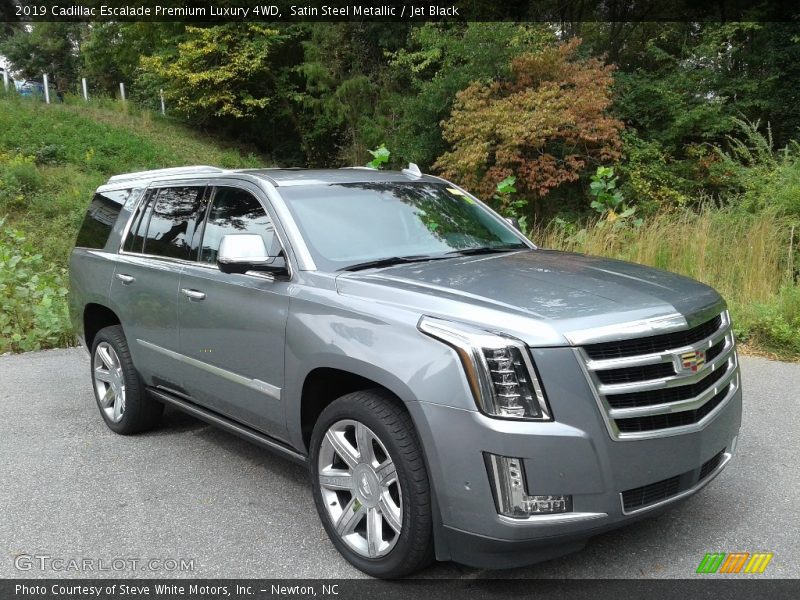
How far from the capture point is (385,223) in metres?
4.16

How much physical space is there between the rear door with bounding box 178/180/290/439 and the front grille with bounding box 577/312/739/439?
5.25ft

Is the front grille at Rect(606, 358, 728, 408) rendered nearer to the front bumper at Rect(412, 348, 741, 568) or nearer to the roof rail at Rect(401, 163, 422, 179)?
the front bumper at Rect(412, 348, 741, 568)

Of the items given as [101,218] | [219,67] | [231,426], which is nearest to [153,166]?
[219,67]

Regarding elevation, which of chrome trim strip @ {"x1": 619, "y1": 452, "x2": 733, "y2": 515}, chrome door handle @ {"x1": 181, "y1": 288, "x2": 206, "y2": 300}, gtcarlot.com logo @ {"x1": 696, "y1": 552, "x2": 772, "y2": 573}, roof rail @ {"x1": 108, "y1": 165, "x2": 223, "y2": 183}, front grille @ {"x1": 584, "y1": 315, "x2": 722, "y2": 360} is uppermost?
roof rail @ {"x1": 108, "y1": 165, "x2": 223, "y2": 183}

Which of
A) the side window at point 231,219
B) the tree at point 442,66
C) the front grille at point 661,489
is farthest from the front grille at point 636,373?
the tree at point 442,66

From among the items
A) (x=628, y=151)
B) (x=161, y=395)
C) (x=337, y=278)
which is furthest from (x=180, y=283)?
(x=628, y=151)

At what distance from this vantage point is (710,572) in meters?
3.14

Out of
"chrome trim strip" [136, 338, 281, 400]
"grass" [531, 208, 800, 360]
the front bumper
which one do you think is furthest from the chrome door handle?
"grass" [531, 208, 800, 360]

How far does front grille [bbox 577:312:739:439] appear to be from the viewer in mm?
2756

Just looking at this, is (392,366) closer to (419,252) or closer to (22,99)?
(419,252)

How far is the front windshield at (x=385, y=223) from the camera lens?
3865 mm

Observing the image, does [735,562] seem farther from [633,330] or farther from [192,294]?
[192,294]

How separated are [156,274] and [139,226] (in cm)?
65

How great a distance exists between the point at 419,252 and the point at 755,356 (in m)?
4.48
